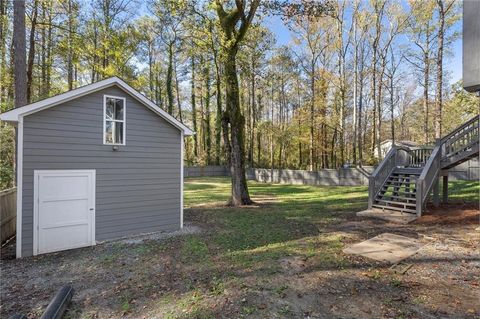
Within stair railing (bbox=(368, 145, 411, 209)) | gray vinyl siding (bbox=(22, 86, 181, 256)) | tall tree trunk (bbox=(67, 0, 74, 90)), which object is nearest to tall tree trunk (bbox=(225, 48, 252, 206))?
gray vinyl siding (bbox=(22, 86, 181, 256))

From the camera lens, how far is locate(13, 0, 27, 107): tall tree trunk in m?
8.44

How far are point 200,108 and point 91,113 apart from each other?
88.4ft

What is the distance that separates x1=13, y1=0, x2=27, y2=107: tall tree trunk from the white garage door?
4249 millimetres

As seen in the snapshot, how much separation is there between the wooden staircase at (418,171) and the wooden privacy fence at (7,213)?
10504 millimetres

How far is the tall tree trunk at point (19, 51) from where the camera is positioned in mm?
8438

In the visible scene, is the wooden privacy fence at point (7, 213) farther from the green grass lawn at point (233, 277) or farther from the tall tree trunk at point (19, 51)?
the tall tree trunk at point (19, 51)

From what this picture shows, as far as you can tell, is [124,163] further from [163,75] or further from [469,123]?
[163,75]

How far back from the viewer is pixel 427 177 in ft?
27.1

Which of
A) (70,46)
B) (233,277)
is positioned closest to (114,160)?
(233,277)

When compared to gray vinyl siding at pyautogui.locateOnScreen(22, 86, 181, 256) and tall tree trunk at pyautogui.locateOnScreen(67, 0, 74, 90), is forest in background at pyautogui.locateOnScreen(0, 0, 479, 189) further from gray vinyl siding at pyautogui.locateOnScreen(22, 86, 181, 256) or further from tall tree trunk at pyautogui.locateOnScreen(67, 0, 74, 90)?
gray vinyl siding at pyautogui.locateOnScreen(22, 86, 181, 256)

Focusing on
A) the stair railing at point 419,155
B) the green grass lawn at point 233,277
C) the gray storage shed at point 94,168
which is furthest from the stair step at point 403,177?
the gray storage shed at point 94,168

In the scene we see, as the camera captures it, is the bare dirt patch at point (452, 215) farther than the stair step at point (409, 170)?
No

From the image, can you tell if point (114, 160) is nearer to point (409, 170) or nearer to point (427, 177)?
point (427, 177)

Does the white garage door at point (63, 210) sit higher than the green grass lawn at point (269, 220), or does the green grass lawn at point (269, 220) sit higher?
the white garage door at point (63, 210)
